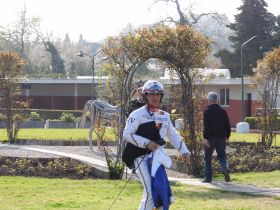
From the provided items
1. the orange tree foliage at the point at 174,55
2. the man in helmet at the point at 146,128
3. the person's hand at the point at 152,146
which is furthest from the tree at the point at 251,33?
the person's hand at the point at 152,146

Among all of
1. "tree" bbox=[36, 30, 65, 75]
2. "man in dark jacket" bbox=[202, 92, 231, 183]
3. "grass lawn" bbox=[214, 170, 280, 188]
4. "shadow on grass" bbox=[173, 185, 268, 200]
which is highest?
"tree" bbox=[36, 30, 65, 75]

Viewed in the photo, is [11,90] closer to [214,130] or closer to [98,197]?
[214,130]

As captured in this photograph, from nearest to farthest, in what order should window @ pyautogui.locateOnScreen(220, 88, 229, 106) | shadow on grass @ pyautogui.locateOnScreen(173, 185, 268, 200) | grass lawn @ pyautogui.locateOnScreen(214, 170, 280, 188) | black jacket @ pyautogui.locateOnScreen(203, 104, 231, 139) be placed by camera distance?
shadow on grass @ pyautogui.locateOnScreen(173, 185, 268, 200) → grass lawn @ pyautogui.locateOnScreen(214, 170, 280, 188) → black jacket @ pyautogui.locateOnScreen(203, 104, 231, 139) → window @ pyautogui.locateOnScreen(220, 88, 229, 106)

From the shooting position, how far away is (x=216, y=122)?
46.3 ft

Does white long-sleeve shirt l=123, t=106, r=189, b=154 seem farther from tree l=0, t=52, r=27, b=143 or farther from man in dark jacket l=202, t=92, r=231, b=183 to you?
tree l=0, t=52, r=27, b=143

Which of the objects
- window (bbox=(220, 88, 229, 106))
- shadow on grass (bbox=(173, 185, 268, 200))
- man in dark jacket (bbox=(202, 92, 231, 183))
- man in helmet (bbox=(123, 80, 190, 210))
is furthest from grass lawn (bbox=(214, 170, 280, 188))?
window (bbox=(220, 88, 229, 106))

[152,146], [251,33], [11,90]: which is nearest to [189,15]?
[251,33]

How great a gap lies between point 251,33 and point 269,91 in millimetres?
41648

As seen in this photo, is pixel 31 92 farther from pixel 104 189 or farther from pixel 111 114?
pixel 104 189

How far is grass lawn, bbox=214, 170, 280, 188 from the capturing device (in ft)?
45.2

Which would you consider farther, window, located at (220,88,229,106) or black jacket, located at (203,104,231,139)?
window, located at (220,88,229,106)

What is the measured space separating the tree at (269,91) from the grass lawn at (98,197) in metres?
9.62

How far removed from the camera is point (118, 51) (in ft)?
49.9

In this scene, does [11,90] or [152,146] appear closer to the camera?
[152,146]
